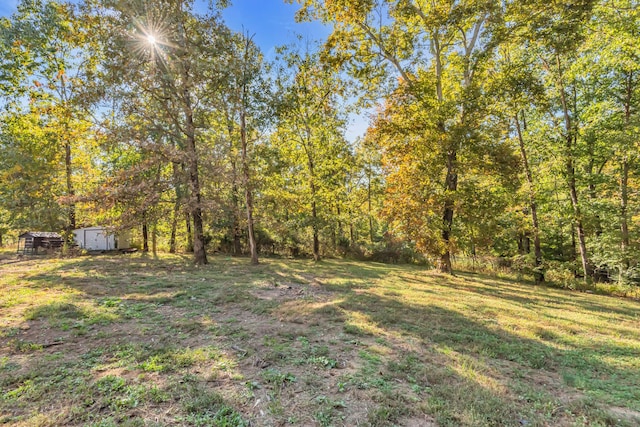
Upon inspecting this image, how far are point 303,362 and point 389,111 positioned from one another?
385 inches

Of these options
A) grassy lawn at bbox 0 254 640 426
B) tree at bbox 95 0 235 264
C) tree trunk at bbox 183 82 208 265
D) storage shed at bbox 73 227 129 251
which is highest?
tree at bbox 95 0 235 264

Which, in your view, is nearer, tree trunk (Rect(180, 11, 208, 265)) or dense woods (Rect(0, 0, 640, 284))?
dense woods (Rect(0, 0, 640, 284))

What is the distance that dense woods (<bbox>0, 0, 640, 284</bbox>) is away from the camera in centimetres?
970

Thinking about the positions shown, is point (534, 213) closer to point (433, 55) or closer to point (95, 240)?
point (433, 55)

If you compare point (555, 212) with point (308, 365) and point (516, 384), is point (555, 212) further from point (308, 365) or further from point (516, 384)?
point (308, 365)

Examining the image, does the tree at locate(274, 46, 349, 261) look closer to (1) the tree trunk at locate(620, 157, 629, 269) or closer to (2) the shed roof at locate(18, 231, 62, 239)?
(1) the tree trunk at locate(620, 157, 629, 269)

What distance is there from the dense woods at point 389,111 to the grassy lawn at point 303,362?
532cm

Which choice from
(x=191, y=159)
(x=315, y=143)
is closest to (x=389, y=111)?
(x=315, y=143)

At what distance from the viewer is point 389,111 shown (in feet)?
35.0

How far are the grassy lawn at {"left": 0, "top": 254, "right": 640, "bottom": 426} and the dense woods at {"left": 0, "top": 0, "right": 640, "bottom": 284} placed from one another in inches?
210

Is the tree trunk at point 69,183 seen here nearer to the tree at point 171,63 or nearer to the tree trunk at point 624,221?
the tree at point 171,63

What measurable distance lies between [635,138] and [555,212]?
413 cm

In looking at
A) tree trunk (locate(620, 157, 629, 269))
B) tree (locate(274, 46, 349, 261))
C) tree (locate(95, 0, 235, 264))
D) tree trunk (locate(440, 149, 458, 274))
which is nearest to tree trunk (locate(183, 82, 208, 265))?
tree (locate(95, 0, 235, 264))

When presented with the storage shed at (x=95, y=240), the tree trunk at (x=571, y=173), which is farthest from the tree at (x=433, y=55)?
the storage shed at (x=95, y=240)
